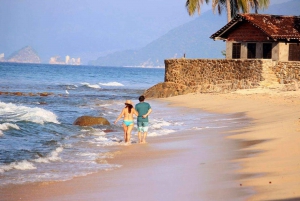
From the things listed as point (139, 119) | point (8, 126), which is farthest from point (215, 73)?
point (139, 119)

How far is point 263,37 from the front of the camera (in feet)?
122

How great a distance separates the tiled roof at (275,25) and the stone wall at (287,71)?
2.84m

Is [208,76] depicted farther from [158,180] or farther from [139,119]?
[158,180]

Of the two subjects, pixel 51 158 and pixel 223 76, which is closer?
pixel 51 158

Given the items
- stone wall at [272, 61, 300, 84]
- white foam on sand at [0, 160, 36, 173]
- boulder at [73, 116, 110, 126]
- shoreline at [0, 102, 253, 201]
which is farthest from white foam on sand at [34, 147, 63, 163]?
stone wall at [272, 61, 300, 84]

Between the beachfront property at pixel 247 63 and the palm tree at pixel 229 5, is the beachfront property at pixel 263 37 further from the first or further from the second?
the palm tree at pixel 229 5

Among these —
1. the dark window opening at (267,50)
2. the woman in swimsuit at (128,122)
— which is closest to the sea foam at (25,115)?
the woman in swimsuit at (128,122)

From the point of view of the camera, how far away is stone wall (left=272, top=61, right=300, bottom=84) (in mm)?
33125

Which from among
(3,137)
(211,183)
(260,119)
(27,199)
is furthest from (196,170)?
(260,119)

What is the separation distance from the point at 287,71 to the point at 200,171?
77.0ft

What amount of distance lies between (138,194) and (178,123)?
12.3 metres

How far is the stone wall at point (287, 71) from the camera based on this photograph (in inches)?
1304

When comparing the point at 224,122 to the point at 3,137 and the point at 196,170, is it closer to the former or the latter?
the point at 3,137

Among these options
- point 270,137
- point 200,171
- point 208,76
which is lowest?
point 200,171
